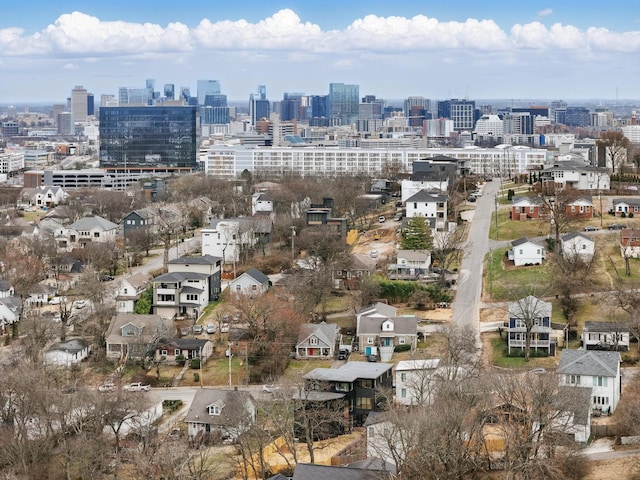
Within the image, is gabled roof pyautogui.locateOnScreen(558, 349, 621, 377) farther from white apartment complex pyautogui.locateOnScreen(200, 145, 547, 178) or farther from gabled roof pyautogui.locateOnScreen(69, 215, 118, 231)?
white apartment complex pyautogui.locateOnScreen(200, 145, 547, 178)

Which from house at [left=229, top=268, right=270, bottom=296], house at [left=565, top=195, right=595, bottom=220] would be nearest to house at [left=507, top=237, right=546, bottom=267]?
house at [left=565, top=195, right=595, bottom=220]

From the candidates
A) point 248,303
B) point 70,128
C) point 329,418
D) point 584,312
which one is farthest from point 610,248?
point 70,128

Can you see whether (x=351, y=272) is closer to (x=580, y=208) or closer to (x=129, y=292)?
(x=129, y=292)

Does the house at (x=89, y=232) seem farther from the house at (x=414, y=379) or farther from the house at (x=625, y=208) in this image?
the house at (x=414, y=379)

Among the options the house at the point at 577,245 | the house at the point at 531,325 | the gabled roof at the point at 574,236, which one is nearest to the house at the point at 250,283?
the house at the point at 531,325

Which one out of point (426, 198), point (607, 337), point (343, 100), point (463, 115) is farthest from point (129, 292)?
point (343, 100)

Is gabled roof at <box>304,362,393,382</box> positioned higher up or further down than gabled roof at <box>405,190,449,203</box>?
further down
